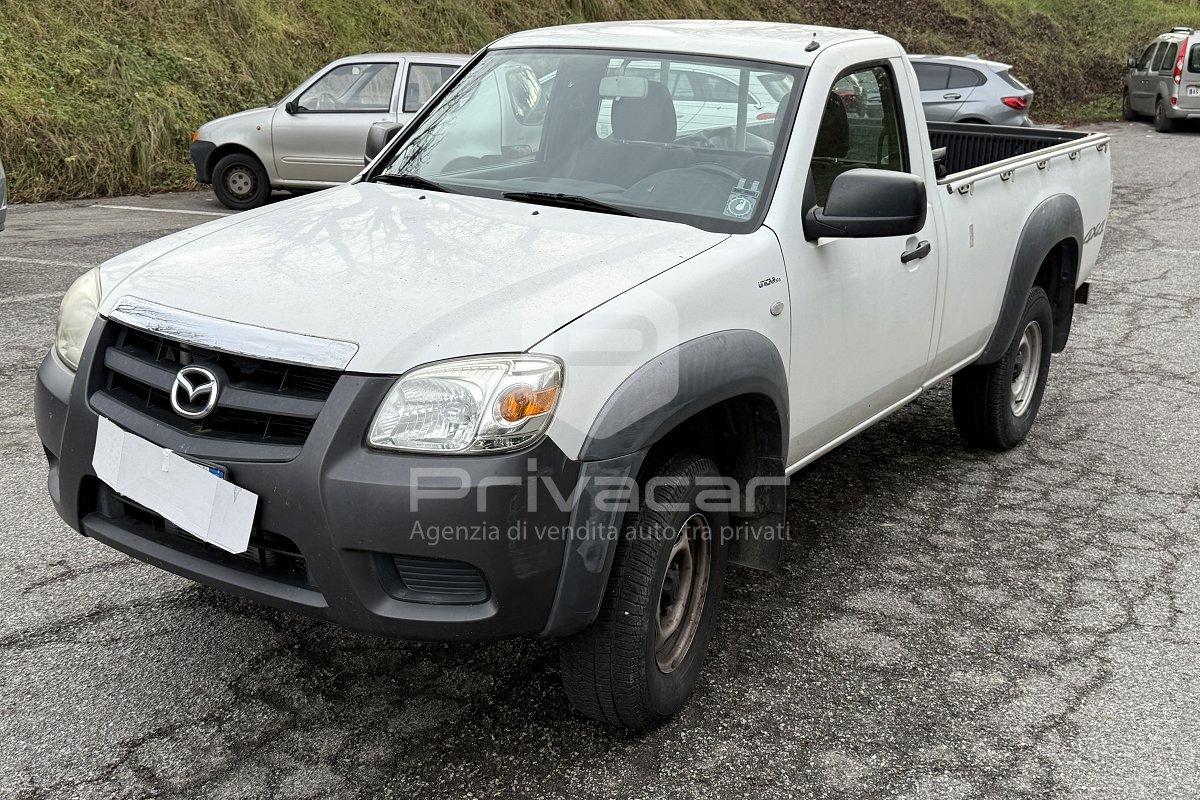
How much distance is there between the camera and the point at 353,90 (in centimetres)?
1166

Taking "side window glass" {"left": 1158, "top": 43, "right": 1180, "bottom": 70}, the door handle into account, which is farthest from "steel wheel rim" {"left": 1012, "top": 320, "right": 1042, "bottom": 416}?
"side window glass" {"left": 1158, "top": 43, "right": 1180, "bottom": 70}

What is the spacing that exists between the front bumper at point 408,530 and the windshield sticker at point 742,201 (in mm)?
1026

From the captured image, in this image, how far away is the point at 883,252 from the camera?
3.79 meters

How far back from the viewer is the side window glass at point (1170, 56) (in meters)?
19.7

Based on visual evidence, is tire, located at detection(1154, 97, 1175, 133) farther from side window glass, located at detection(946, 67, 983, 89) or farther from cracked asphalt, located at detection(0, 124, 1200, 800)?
cracked asphalt, located at detection(0, 124, 1200, 800)

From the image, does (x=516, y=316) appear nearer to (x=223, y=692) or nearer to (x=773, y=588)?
(x=223, y=692)

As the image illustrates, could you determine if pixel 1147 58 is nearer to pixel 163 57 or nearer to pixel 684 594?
pixel 163 57

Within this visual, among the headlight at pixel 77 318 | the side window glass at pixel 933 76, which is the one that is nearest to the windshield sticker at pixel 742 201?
the headlight at pixel 77 318

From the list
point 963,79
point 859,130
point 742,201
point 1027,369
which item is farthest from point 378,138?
point 963,79

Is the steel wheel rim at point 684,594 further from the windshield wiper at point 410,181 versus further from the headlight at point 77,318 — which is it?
the headlight at point 77,318

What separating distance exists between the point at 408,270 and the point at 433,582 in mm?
808

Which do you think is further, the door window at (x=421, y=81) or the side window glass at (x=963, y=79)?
the side window glass at (x=963, y=79)

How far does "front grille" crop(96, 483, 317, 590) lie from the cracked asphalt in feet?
1.80

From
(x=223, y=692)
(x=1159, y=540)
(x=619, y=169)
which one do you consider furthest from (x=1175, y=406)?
(x=223, y=692)
